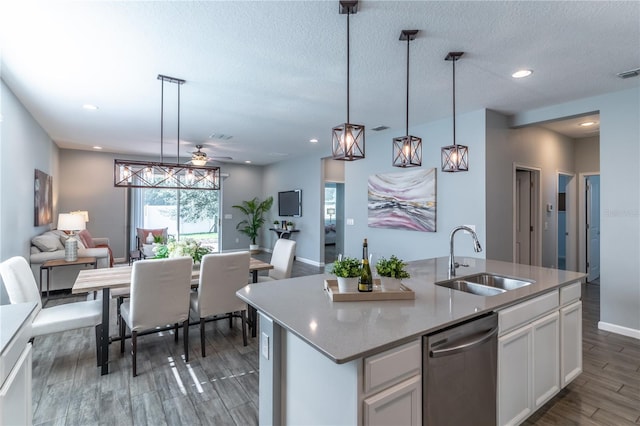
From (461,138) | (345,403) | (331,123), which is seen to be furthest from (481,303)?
(331,123)

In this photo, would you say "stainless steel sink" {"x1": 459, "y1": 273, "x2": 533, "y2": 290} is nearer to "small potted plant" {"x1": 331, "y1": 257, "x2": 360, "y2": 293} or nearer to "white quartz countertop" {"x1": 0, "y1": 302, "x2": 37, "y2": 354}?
"small potted plant" {"x1": 331, "y1": 257, "x2": 360, "y2": 293}

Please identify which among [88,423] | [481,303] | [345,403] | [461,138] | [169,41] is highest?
[169,41]

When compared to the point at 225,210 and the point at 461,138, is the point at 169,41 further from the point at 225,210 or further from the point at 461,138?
the point at 225,210

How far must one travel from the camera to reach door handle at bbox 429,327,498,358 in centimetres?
146

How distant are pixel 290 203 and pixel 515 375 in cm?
680

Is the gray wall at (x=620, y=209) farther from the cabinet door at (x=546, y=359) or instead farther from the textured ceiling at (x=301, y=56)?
the cabinet door at (x=546, y=359)

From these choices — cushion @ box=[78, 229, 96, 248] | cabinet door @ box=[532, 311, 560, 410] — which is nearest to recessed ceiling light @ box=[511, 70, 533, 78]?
cabinet door @ box=[532, 311, 560, 410]

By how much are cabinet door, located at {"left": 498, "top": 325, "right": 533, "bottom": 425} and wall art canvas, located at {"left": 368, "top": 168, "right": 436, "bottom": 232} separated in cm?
276

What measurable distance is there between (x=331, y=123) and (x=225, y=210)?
5.26 metres

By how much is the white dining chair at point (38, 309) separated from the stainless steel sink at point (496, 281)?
3038 mm

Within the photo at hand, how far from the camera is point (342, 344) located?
48.8 inches

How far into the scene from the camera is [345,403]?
4.12 ft

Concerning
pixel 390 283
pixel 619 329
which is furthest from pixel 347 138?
pixel 619 329

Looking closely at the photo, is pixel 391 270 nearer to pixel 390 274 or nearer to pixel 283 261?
pixel 390 274
